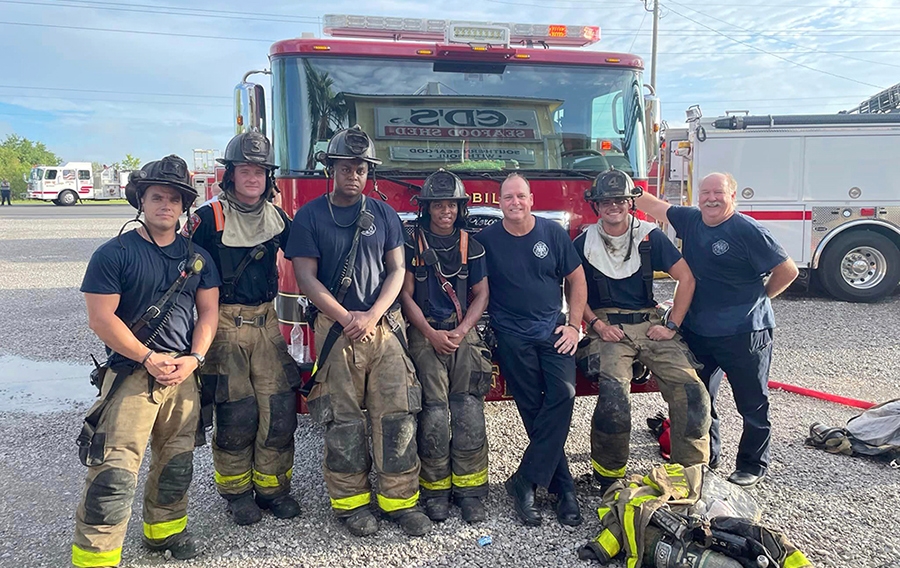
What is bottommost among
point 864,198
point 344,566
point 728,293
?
point 344,566

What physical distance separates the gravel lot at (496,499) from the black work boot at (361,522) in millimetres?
50

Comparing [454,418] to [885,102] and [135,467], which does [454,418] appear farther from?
[885,102]

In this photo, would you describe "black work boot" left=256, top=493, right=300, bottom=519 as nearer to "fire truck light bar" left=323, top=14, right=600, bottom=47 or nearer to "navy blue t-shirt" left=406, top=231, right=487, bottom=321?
"navy blue t-shirt" left=406, top=231, right=487, bottom=321

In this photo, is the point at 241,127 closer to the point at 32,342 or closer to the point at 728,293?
the point at 728,293

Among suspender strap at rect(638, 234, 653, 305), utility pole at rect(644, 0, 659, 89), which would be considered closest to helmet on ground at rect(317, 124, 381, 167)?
suspender strap at rect(638, 234, 653, 305)

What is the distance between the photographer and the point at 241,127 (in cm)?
392

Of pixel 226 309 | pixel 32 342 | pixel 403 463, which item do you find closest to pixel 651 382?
pixel 403 463

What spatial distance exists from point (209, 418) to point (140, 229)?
0.96m

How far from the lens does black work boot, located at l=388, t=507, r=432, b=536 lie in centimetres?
304

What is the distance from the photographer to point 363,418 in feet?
10.5

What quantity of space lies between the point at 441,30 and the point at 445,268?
207cm

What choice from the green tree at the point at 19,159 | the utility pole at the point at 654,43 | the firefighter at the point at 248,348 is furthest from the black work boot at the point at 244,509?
the green tree at the point at 19,159

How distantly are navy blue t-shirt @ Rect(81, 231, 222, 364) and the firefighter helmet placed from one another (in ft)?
3.71

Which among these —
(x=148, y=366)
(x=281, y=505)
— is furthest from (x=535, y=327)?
(x=148, y=366)
